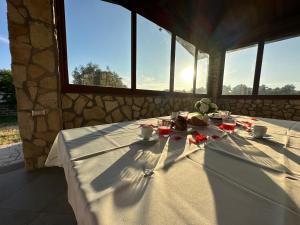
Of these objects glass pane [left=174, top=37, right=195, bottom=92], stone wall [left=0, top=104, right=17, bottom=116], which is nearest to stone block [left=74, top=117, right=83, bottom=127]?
glass pane [left=174, top=37, right=195, bottom=92]

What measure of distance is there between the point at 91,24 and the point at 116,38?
43 centimetres

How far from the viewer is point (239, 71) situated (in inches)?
156

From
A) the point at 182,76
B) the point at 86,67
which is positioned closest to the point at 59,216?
the point at 86,67

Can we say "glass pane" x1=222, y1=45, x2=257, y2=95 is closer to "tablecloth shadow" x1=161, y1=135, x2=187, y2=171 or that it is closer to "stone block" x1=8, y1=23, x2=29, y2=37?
"tablecloth shadow" x1=161, y1=135, x2=187, y2=171

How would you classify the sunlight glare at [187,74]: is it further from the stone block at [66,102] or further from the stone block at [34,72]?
the stone block at [34,72]

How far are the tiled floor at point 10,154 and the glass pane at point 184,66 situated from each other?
3.17m

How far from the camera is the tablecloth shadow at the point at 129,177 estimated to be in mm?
387

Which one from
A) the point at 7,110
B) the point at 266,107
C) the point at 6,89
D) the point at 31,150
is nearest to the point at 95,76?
Answer: the point at 31,150

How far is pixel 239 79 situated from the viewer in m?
3.99

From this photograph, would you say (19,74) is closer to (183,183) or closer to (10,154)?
(10,154)

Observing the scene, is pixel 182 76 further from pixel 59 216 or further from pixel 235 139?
pixel 59 216

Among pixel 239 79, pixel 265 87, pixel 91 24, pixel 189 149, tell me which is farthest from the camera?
pixel 239 79

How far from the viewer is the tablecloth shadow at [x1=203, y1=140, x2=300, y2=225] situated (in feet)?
1.06

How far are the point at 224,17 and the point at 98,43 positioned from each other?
3.06m
